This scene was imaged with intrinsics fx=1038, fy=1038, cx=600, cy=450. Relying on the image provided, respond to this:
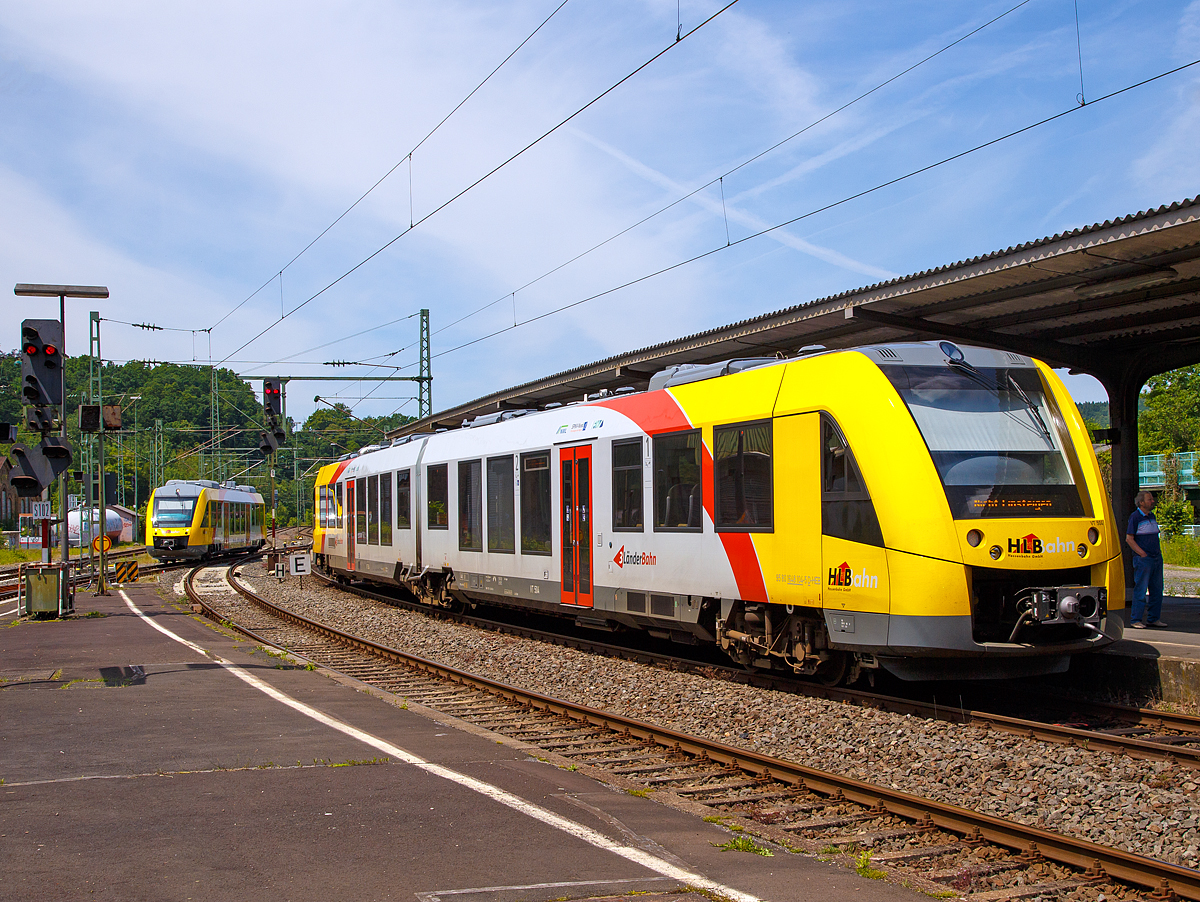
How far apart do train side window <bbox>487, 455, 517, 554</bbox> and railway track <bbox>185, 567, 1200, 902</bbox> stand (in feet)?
15.7

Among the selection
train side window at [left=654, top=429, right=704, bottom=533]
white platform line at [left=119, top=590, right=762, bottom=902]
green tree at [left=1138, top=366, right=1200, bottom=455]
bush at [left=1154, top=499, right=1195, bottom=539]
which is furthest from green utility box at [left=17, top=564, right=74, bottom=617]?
green tree at [left=1138, top=366, right=1200, bottom=455]

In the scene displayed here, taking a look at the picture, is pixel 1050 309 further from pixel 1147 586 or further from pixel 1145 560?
pixel 1147 586

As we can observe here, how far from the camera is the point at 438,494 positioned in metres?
18.2

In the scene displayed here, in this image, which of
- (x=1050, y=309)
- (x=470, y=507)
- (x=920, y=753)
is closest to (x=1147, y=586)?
(x=1050, y=309)

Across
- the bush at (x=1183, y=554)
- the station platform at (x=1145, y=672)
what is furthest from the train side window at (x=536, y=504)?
the bush at (x=1183, y=554)

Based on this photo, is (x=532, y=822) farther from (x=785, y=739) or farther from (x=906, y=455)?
(x=906, y=455)

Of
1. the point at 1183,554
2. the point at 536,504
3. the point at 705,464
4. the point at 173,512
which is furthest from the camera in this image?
the point at 173,512

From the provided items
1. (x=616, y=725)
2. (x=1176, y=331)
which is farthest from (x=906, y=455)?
(x=1176, y=331)

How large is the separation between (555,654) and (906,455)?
20.7 ft

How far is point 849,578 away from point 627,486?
158 inches

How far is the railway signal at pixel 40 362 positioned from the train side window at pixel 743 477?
10619mm

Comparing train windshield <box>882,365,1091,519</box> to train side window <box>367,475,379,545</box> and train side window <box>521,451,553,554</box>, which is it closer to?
train side window <box>521,451,553,554</box>

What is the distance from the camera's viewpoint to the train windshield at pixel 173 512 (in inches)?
1544

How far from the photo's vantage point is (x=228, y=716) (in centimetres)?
898
